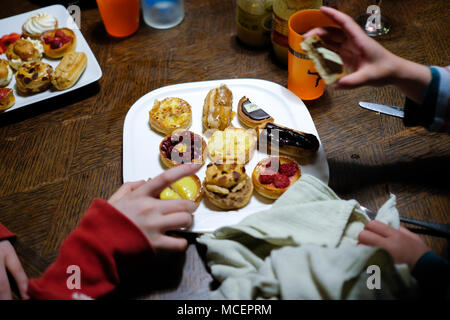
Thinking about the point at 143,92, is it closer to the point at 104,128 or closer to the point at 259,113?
the point at 104,128

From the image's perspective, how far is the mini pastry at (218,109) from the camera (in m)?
1.05

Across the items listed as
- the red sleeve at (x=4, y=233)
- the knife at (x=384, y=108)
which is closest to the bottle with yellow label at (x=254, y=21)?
the knife at (x=384, y=108)

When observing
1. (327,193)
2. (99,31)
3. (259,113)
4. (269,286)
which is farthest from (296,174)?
(99,31)

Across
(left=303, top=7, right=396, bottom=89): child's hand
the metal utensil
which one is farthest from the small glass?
the metal utensil

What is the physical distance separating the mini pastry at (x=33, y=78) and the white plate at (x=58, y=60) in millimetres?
20

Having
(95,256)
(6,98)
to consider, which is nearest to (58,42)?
(6,98)

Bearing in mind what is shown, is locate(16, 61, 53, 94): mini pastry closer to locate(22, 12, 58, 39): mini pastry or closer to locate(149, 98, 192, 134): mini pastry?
locate(22, 12, 58, 39): mini pastry

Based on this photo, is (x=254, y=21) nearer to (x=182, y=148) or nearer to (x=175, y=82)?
(x=175, y=82)

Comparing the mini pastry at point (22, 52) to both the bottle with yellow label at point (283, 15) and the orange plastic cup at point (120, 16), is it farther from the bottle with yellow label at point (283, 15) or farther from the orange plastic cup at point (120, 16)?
the bottle with yellow label at point (283, 15)

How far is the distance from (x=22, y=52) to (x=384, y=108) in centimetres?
123

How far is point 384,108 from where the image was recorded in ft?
3.49

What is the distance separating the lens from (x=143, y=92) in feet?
4.00

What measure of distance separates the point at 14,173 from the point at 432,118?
1.11 metres

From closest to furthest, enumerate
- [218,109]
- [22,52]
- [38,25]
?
1. [218,109]
2. [22,52]
3. [38,25]
